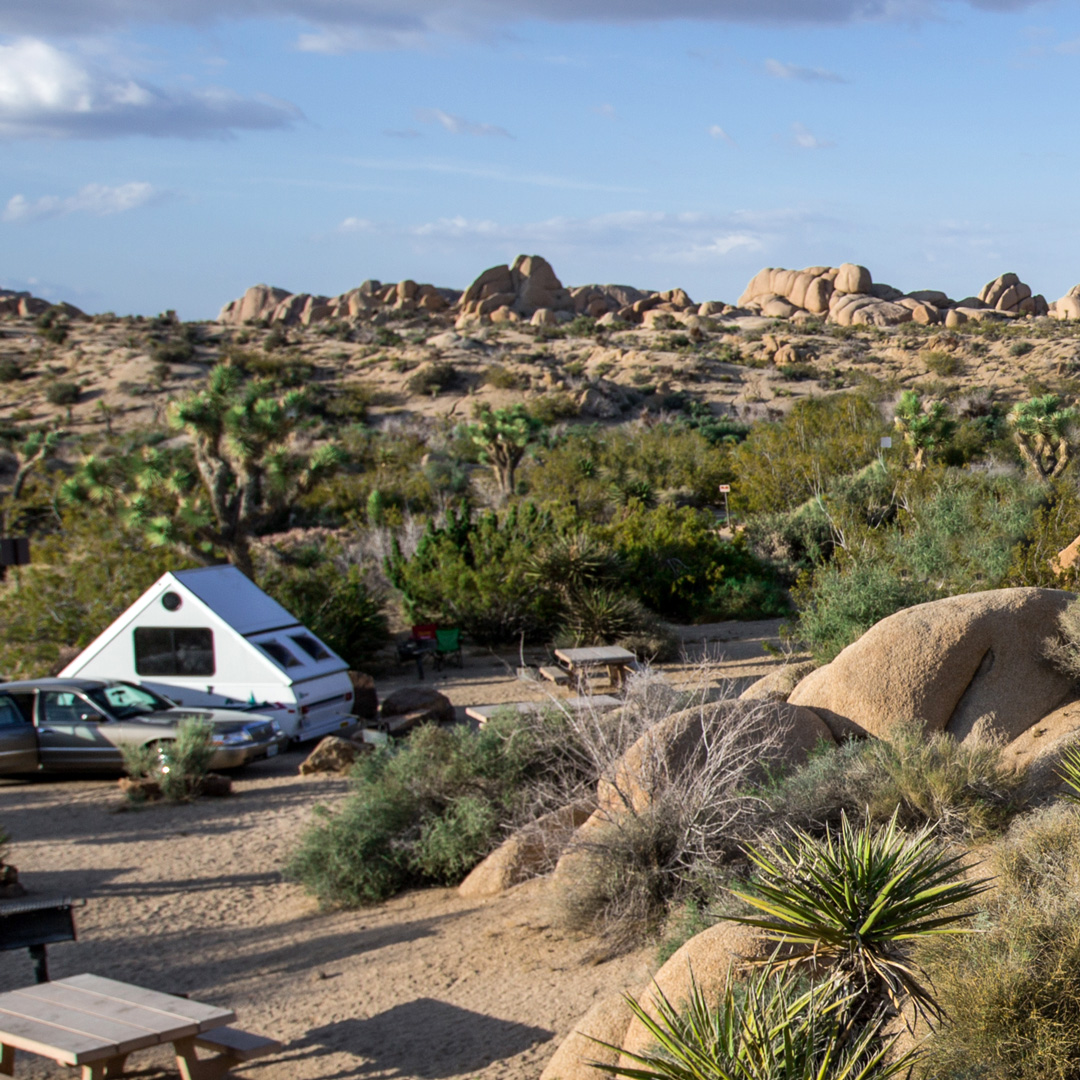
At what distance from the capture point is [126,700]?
12.9 metres

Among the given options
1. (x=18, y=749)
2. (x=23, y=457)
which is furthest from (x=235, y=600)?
(x=23, y=457)

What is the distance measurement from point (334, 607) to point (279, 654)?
427cm

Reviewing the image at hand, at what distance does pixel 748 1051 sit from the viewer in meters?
3.30

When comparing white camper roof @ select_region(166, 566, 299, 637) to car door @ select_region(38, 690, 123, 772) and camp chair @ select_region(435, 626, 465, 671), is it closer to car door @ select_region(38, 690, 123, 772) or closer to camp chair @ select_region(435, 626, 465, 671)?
car door @ select_region(38, 690, 123, 772)

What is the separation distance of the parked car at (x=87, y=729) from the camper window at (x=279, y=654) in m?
0.89

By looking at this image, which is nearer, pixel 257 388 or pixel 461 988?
pixel 461 988

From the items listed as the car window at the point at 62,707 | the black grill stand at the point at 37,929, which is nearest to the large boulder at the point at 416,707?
the car window at the point at 62,707

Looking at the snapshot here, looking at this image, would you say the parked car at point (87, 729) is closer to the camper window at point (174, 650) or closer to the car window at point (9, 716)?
the car window at point (9, 716)

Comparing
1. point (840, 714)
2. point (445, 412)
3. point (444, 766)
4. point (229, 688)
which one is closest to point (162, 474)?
point (229, 688)

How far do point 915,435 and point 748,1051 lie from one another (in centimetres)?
2384

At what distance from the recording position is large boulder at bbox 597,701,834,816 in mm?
7227

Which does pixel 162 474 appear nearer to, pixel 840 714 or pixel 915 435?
pixel 840 714

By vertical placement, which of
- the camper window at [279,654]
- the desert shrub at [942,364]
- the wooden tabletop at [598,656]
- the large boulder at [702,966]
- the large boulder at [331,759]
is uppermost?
the desert shrub at [942,364]

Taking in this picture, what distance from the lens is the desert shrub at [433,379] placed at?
53781mm
